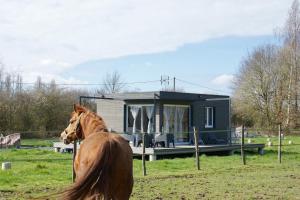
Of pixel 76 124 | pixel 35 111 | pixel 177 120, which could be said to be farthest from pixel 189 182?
pixel 35 111

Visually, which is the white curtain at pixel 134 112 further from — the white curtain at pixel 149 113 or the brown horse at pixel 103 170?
the brown horse at pixel 103 170

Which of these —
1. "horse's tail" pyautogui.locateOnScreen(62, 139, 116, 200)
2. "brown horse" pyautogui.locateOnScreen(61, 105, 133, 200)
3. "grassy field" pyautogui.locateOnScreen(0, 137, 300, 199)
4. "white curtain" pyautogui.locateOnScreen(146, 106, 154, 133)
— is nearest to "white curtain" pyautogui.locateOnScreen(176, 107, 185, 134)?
"white curtain" pyautogui.locateOnScreen(146, 106, 154, 133)

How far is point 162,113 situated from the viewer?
78.7 feet

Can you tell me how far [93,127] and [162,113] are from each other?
59.7 ft

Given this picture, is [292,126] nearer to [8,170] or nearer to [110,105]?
[110,105]

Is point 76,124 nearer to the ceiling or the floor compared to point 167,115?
nearer to the floor

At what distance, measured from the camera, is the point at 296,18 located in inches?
1756

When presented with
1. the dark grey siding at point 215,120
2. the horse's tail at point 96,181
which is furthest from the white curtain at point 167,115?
the horse's tail at point 96,181

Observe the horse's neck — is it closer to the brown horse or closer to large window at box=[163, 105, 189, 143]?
the brown horse

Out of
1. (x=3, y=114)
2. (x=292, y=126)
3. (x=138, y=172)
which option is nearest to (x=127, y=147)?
(x=138, y=172)

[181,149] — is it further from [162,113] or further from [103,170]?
[103,170]

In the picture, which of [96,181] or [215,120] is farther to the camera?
[215,120]

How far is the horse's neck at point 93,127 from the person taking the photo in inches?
225

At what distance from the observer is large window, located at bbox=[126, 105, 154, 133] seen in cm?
2439
